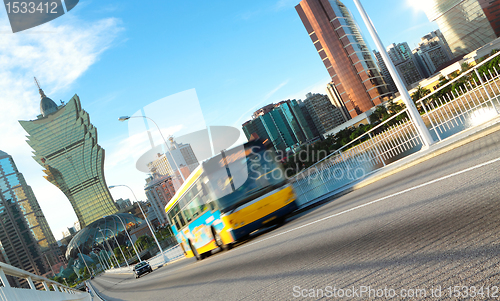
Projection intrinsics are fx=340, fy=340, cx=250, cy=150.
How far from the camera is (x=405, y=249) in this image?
155 inches

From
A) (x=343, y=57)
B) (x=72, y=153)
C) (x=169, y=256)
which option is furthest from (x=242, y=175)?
(x=72, y=153)

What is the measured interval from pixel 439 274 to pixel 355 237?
7.96 ft

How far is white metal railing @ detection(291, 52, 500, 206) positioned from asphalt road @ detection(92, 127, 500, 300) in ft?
9.00

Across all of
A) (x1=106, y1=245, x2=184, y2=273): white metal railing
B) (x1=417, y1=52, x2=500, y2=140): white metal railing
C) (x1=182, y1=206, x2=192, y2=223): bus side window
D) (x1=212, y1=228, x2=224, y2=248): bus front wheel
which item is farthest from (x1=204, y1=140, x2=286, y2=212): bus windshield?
(x1=106, y1=245, x2=184, y2=273): white metal railing

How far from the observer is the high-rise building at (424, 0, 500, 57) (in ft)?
450

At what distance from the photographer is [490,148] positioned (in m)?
7.05

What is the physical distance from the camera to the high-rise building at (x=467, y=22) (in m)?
137

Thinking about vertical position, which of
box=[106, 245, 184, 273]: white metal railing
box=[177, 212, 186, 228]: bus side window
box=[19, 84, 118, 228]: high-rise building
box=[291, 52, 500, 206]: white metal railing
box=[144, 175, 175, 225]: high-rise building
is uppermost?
box=[19, 84, 118, 228]: high-rise building

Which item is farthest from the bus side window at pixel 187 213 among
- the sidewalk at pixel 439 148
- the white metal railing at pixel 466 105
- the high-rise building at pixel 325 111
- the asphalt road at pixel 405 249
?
the high-rise building at pixel 325 111

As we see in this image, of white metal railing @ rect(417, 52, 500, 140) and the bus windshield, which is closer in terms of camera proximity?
white metal railing @ rect(417, 52, 500, 140)

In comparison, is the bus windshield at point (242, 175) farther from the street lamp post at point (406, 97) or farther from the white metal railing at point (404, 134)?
→ the street lamp post at point (406, 97)

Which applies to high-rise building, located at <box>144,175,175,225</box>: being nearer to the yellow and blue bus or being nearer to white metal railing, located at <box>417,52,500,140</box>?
the yellow and blue bus

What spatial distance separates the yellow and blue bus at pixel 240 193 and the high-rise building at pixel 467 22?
161743 millimetres

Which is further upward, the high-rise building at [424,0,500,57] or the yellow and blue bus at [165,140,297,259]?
the high-rise building at [424,0,500,57]
